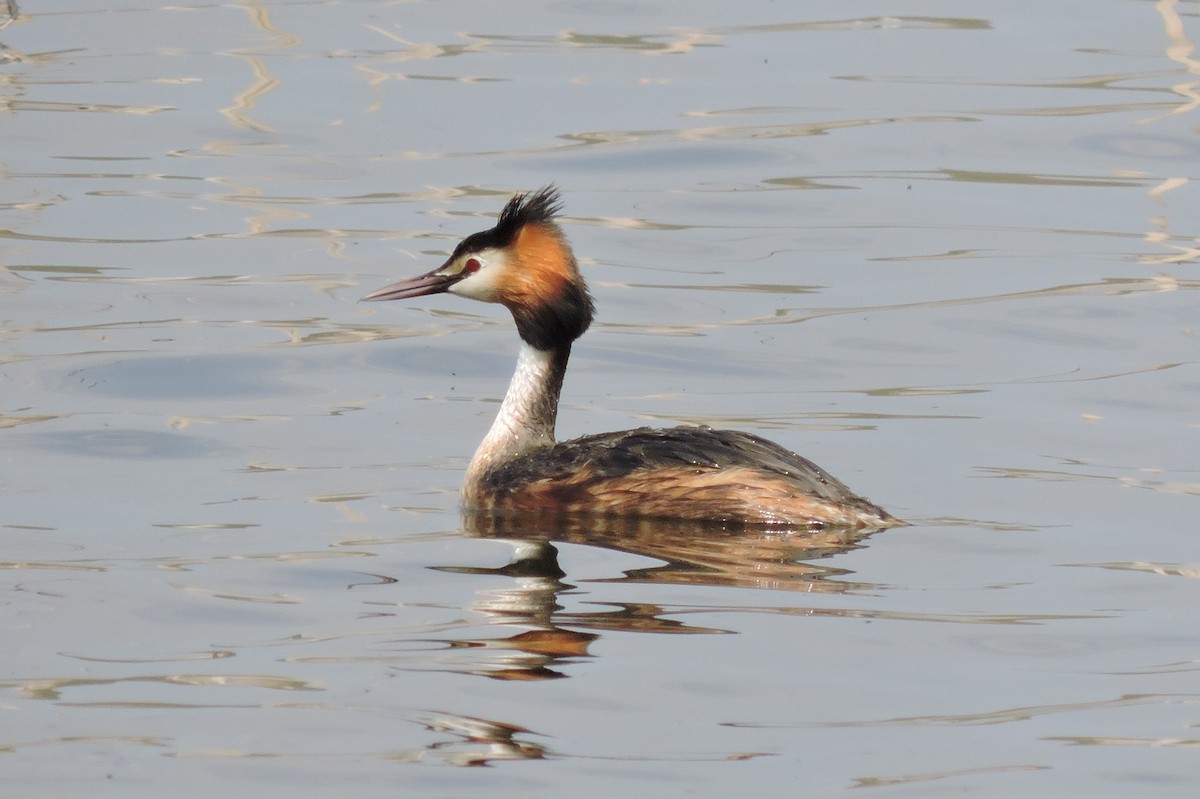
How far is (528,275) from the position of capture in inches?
325

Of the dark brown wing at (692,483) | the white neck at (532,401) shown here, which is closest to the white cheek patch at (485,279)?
the white neck at (532,401)

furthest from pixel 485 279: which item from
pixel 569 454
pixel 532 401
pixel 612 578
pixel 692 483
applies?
pixel 612 578

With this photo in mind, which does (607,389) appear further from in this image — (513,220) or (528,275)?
(513,220)

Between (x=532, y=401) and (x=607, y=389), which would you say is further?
(x=607, y=389)

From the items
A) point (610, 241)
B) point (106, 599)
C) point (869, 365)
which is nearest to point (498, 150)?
point (610, 241)

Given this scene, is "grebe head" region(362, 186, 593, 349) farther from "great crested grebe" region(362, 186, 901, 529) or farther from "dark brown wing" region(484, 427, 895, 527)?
"dark brown wing" region(484, 427, 895, 527)

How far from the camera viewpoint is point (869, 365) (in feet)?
33.8

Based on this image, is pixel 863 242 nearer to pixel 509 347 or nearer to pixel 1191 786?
pixel 509 347

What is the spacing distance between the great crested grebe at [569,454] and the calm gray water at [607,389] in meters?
0.16

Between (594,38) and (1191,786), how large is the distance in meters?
13.7

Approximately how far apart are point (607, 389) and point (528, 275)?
1730 mm

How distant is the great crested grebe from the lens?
748 cm

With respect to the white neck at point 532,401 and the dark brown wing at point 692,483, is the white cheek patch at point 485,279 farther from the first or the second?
the dark brown wing at point 692,483

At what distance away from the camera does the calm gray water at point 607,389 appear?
5426mm
